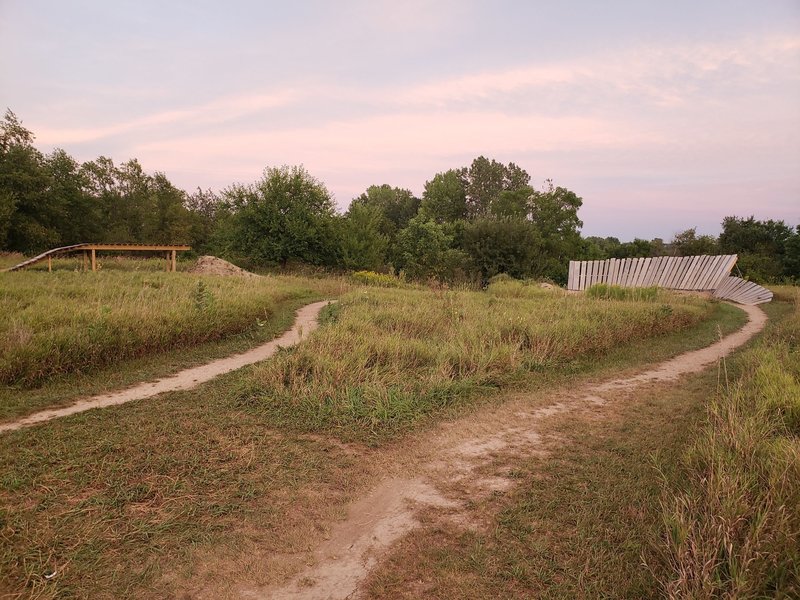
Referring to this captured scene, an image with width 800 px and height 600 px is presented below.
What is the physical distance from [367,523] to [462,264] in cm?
2814

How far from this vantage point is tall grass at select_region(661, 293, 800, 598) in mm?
2395

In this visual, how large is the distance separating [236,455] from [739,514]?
3929mm

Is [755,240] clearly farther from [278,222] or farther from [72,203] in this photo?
[72,203]

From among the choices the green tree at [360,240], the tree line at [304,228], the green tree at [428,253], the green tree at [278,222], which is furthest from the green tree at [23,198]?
the green tree at [428,253]

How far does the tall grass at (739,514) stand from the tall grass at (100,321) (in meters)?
7.49

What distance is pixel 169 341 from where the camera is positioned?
8.51m

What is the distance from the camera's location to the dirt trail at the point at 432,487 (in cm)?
285

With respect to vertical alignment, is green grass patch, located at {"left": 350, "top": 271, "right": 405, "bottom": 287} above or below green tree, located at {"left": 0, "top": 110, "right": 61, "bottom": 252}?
below

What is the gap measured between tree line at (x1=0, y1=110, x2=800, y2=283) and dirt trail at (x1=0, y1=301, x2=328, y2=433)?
Answer: 1643 centimetres

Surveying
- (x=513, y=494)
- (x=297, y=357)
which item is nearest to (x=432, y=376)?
(x=297, y=357)

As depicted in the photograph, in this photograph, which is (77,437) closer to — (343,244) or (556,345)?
(556,345)

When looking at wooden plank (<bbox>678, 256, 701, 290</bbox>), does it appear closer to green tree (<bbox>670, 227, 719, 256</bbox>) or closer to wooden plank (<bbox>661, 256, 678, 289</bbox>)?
wooden plank (<bbox>661, 256, 678, 289</bbox>)

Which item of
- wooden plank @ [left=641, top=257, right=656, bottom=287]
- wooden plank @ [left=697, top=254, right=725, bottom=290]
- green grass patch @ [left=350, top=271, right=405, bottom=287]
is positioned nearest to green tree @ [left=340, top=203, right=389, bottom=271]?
green grass patch @ [left=350, top=271, right=405, bottom=287]

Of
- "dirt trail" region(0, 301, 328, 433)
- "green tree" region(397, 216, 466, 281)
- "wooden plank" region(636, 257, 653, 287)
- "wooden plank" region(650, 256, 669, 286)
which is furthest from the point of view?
"green tree" region(397, 216, 466, 281)
